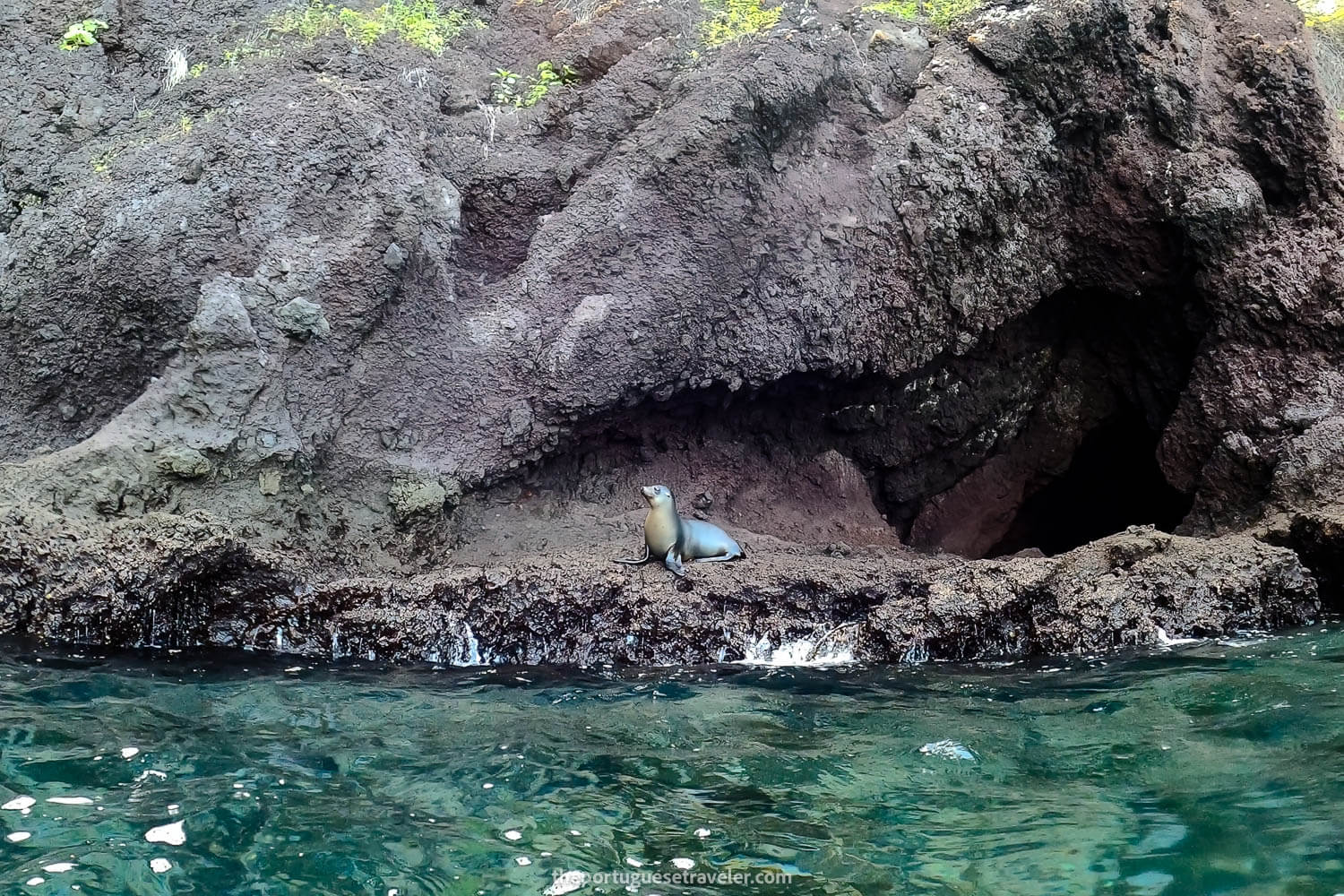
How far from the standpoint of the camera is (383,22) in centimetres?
815

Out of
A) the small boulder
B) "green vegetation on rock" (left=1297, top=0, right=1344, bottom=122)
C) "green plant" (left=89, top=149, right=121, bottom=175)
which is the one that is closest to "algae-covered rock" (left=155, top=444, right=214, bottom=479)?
the small boulder

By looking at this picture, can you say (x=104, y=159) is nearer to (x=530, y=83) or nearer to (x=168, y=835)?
(x=530, y=83)

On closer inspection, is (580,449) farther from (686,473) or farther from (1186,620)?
(1186,620)

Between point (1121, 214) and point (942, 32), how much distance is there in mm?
2037

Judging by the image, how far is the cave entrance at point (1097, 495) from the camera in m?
9.91

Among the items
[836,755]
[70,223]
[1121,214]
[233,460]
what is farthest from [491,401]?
[1121,214]

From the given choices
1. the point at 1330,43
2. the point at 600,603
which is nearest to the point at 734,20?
the point at 600,603

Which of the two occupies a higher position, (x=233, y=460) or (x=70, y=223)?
(x=70, y=223)

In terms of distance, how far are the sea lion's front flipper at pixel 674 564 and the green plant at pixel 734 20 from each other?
153 inches

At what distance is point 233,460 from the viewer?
6.51 meters

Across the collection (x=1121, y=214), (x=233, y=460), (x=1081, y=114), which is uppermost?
(x=1081, y=114)

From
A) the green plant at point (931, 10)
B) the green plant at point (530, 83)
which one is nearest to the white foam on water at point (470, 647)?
the green plant at point (530, 83)

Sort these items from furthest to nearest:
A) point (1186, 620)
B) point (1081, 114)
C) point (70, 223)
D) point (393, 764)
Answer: point (1081, 114) → point (70, 223) → point (1186, 620) → point (393, 764)

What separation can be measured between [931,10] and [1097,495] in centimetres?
482
